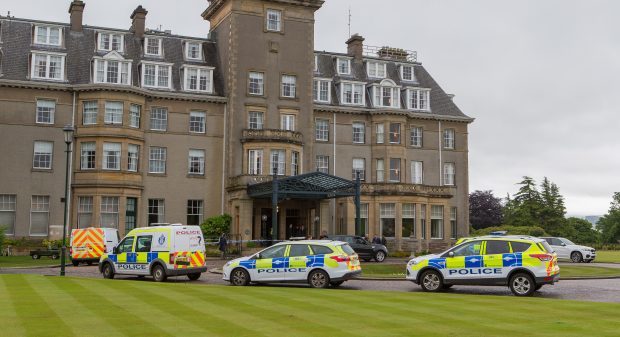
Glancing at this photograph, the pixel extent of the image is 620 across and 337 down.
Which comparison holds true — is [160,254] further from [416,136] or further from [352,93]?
[416,136]

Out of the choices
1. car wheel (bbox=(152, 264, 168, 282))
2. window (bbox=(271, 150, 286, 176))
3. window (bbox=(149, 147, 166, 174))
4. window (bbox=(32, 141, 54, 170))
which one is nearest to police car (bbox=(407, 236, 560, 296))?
car wheel (bbox=(152, 264, 168, 282))

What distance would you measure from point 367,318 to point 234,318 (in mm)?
2834

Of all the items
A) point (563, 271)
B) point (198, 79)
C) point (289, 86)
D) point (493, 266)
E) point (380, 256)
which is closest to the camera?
point (493, 266)

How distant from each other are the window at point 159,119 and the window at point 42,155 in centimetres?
711

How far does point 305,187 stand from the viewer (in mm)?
44344

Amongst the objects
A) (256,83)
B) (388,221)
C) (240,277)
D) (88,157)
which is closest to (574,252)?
(388,221)

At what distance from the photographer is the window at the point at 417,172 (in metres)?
56.2

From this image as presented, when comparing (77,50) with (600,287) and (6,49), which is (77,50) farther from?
(600,287)

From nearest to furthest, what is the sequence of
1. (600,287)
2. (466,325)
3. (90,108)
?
1. (466,325)
2. (600,287)
3. (90,108)

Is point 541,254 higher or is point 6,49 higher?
point 6,49

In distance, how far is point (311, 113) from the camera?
51.3m

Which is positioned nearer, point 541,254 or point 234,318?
point 234,318

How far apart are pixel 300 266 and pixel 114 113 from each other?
27.7 meters

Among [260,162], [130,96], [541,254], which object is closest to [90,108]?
[130,96]
